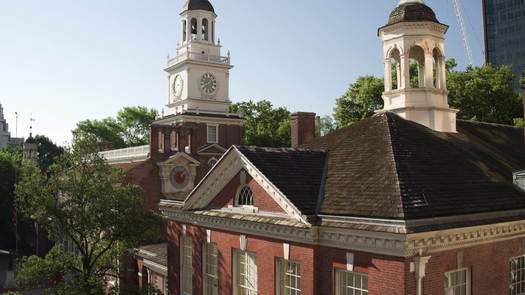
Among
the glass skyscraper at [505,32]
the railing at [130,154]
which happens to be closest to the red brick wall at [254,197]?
the railing at [130,154]

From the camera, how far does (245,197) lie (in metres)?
17.5

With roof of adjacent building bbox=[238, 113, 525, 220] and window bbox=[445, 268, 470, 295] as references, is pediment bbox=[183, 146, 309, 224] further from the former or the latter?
window bbox=[445, 268, 470, 295]

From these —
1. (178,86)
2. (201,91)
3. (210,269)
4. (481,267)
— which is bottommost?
(210,269)

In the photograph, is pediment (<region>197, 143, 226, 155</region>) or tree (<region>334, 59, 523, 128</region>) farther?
pediment (<region>197, 143, 226, 155</region>)

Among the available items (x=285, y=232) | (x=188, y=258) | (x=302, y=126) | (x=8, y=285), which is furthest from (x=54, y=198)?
(x=8, y=285)

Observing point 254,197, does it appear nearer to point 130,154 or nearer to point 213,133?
point 213,133

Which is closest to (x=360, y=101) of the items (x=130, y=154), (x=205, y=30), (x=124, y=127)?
(x=205, y=30)

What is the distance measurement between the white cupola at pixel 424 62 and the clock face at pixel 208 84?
2714 cm

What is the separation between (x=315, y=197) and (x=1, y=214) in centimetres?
4704

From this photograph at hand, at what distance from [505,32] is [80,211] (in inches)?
5441

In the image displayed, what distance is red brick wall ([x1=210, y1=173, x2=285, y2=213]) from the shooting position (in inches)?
626

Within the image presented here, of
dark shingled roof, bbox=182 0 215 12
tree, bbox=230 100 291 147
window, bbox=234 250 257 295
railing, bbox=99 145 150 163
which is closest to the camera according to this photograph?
window, bbox=234 250 257 295

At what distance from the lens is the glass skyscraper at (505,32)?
12850cm

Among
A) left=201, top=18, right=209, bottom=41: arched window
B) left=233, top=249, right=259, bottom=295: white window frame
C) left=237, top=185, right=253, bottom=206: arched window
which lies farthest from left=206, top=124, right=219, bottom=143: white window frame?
left=233, top=249, right=259, bottom=295: white window frame
